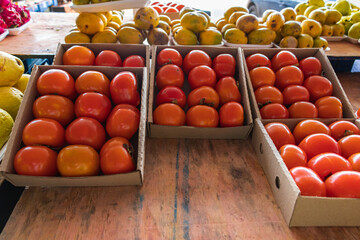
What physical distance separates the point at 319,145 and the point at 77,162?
3.28ft

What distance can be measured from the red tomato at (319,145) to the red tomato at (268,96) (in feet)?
1.10

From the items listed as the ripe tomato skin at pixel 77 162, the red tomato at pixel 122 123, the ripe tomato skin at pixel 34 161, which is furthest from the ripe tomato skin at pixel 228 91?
the ripe tomato skin at pixel 34 161

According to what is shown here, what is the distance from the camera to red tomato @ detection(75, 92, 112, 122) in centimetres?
112

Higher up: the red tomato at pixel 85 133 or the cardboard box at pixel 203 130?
the red tomato at pixel 85 133

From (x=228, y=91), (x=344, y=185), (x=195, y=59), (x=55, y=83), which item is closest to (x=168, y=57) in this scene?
(x=195, y=59)

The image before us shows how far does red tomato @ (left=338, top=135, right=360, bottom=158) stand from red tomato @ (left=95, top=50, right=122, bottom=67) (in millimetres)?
1281

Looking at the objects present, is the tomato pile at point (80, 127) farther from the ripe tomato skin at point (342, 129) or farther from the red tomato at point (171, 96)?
the ripe tomato skin at point (342, 129)

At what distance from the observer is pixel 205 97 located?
1.34m

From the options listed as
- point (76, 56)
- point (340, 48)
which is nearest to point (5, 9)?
point (76, 56)

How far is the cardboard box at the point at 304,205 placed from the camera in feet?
2.73

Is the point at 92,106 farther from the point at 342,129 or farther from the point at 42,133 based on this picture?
the point at 342,129

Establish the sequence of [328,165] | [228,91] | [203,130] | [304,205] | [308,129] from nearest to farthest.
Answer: [304,205] < [328,165] < [308,129] < [203,130] < [228,91]

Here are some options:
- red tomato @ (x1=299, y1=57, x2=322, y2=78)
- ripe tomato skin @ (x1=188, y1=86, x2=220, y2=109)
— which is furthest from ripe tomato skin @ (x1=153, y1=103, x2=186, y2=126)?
red tomato @ (x1=299, y1=57, x2=322, y2=78)

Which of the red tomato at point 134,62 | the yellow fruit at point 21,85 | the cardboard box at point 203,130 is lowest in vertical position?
the cardboard box at point 203,130
